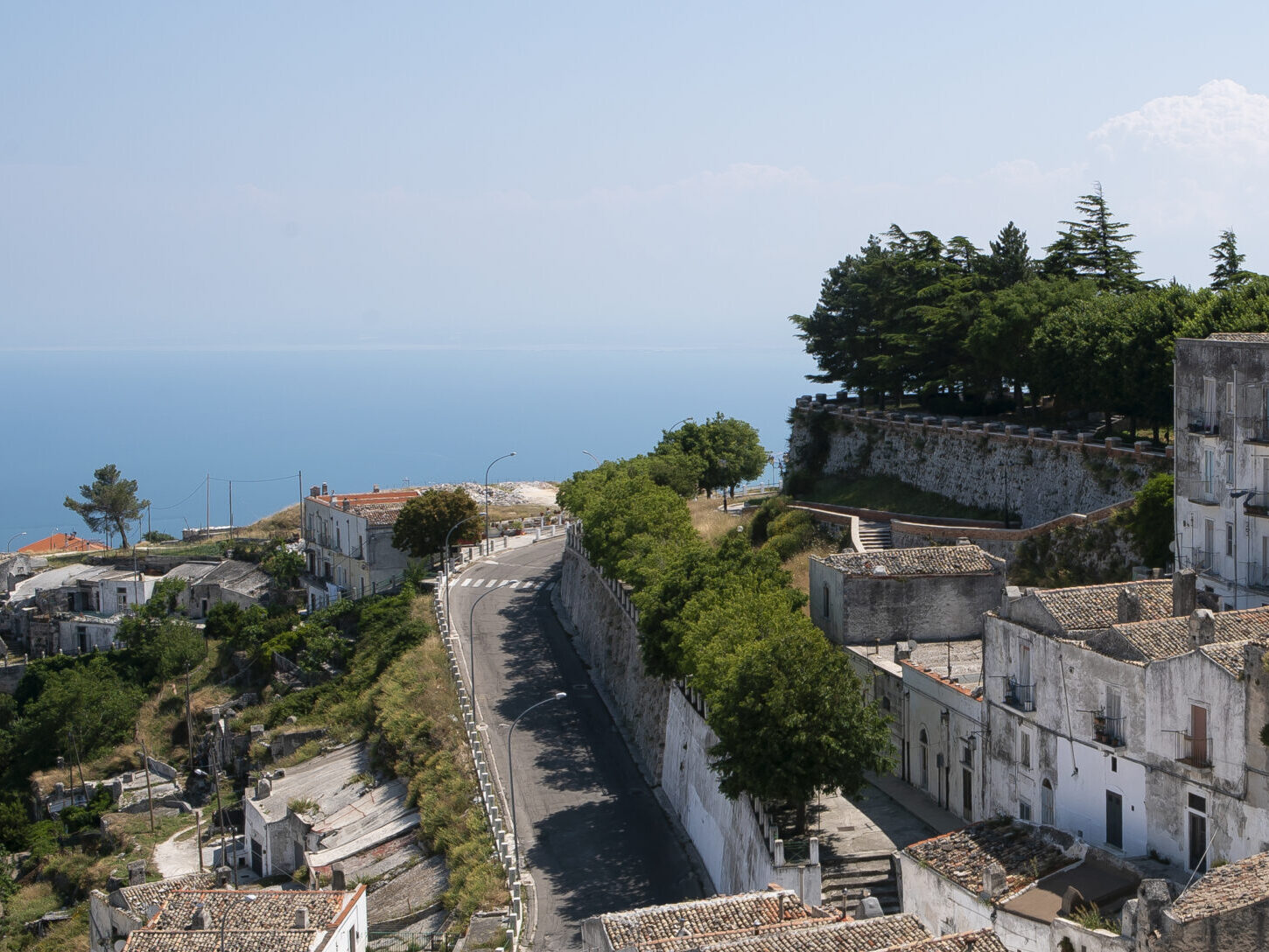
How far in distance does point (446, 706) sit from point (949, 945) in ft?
109

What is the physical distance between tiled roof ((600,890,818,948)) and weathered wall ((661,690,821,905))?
4208mm

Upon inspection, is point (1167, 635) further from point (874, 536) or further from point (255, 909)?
point (874, 536)

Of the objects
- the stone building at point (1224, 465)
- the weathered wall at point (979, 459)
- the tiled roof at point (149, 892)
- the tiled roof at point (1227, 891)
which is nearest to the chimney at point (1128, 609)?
the stone building at point (1224, 465)

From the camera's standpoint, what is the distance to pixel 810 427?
72.2 metres

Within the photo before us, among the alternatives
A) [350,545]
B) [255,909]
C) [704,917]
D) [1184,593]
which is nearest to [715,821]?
[255,909]

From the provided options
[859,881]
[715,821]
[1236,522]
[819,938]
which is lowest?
[715,821]

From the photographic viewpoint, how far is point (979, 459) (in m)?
57.0

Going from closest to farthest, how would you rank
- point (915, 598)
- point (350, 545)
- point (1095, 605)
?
point (1095, 605)
point (915, 598)
point (350, 545)

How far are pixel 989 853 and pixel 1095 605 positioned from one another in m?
6.32

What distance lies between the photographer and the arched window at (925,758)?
35.9m

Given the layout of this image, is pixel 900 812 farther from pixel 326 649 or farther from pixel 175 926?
pixel 326 649

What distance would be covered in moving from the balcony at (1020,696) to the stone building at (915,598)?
9696 mm

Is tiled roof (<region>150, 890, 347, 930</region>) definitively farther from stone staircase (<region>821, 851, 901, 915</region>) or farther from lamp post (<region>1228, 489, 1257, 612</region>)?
lamp post (<region>1228, 489, 1257, 612</region>)

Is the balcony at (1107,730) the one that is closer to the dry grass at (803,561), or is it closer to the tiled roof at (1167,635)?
the tiled roof at (1167,635)
